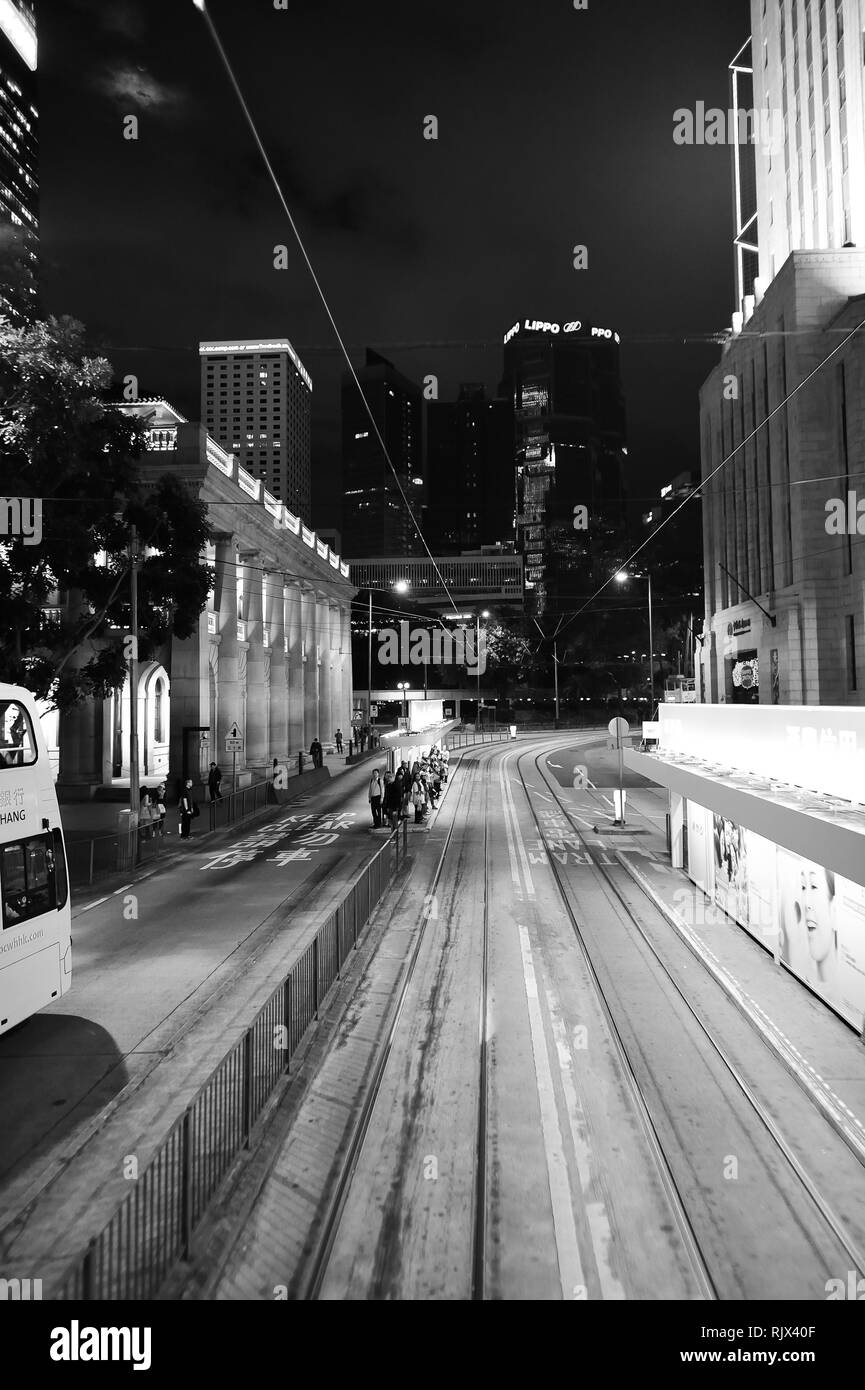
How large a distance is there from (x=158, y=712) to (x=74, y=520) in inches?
1046

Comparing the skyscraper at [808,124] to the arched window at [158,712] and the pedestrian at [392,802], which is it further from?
the arched window at [158,712]

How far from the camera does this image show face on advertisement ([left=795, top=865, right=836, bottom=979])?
9.46 m

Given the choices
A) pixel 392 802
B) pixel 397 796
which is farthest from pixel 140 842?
pixel 397 796

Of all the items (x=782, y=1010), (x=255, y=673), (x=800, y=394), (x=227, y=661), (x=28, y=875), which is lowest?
(x=782, y=1010)

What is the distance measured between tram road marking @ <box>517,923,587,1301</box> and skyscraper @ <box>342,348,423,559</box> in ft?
505

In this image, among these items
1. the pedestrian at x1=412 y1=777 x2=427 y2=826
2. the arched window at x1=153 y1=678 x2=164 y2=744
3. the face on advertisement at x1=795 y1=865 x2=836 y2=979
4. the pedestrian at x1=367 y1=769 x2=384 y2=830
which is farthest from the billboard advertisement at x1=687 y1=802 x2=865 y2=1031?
the arched window at x1=153 y1=678 x2=164 y2=744

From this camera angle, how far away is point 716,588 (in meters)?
48.3

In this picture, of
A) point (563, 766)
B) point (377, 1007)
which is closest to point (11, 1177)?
point (377, 1007)

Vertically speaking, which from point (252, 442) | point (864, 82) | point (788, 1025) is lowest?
point (788, 1025)

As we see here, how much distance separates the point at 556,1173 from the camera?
6.23m

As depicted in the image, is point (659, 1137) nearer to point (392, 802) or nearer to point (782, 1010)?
point (782, 1010)

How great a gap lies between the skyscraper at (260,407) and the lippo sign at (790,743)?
328 ft
